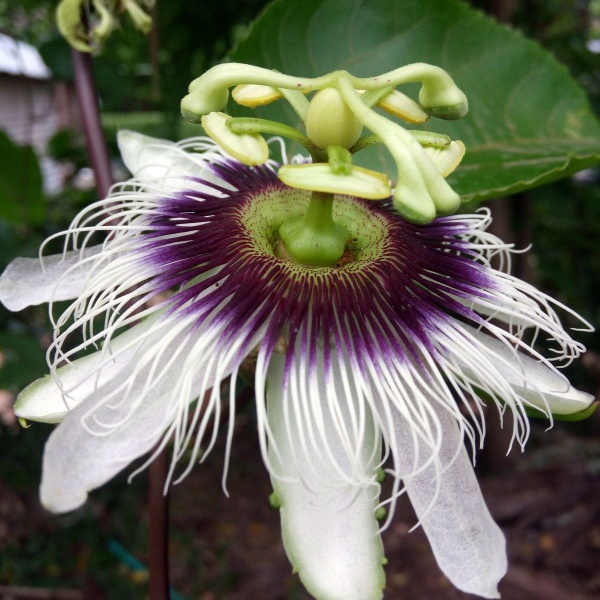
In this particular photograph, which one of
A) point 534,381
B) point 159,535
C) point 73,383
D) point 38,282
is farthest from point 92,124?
point 534,381

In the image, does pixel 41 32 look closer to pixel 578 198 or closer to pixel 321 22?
pixel 321 22

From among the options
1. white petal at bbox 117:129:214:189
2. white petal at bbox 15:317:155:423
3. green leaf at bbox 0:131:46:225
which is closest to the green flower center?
white petal at bbox 117:129:214:189

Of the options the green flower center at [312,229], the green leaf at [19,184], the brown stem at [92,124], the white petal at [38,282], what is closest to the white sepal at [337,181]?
the green flower center at [312,229]

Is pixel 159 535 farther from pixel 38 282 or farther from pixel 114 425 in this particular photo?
pixel 38 282

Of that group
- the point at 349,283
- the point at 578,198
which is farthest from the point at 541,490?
the point at 349,283

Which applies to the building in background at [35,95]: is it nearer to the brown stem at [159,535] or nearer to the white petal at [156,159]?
the white petal at [156,159]
